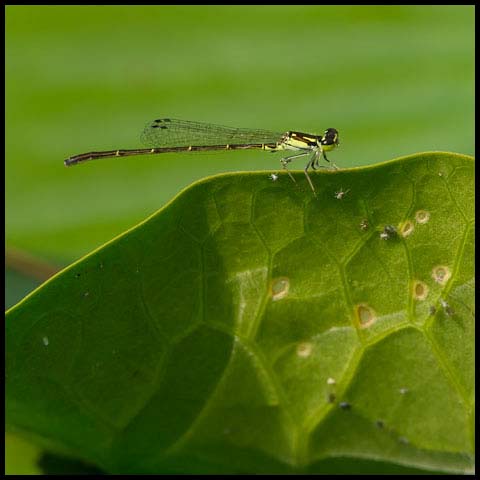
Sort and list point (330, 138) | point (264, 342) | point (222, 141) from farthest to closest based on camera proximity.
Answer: point (222, 141)
point (330, 138)
point (264, 342)

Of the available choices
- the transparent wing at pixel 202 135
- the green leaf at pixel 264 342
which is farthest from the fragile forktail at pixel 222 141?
the green leaf at pixel 264 342

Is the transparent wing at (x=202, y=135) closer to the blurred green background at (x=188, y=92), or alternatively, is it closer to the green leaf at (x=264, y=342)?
the blurred green background at (x=188, y=92)

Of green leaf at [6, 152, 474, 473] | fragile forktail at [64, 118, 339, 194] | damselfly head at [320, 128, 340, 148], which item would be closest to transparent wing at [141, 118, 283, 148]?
fragile forktail at [64, 118, 339, 194]

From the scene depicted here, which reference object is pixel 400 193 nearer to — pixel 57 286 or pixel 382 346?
pixel 382 346

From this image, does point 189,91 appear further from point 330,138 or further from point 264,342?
point 264,342

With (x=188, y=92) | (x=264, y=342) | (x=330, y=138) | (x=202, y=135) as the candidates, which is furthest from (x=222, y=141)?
(x=264, y=342)

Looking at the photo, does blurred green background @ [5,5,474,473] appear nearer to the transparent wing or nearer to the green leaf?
the transparent wing
